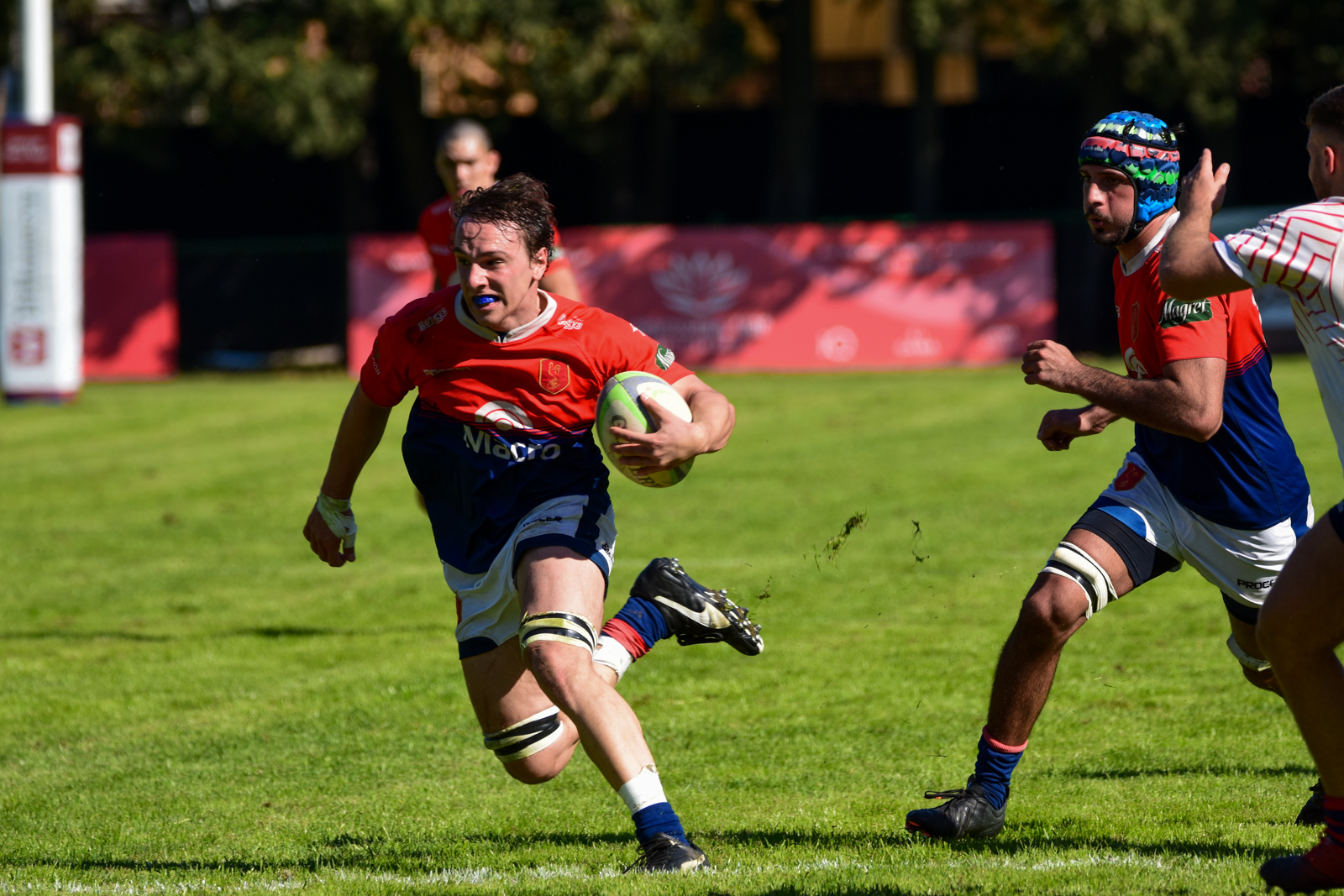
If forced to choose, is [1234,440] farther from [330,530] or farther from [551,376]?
[330,530]

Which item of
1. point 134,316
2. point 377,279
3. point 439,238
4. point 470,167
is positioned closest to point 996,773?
point 470,167

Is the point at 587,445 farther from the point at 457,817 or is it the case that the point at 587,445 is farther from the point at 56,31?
the point at 56,31

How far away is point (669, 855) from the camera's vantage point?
172 inches

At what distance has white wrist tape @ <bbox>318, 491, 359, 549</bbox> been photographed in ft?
17.6

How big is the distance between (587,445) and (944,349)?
19.5 m

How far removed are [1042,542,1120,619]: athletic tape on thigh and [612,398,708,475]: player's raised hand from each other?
129 centimetres

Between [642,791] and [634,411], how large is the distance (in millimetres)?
1077

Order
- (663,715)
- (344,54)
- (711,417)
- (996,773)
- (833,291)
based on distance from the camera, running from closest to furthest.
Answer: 1. (711,417)
2. (996,773)
3. (663,715)
4. (833,291)
5. (344,54)

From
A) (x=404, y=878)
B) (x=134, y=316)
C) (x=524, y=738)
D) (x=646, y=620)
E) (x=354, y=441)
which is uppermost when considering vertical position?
(x=354, y=441)

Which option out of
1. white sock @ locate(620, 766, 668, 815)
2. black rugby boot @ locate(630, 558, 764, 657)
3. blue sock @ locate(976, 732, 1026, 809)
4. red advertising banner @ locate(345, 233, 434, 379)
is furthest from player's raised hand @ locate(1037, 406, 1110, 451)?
red advertising banner @ locate(345, 233, 434, 379)

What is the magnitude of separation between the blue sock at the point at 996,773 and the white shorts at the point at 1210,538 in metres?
0.82

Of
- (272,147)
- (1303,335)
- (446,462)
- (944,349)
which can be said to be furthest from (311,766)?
(272,147)

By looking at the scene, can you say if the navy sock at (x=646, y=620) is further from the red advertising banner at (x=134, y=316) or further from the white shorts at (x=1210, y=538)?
the red advertising banner at (x=134, y=316)

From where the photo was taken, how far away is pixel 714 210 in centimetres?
3303
